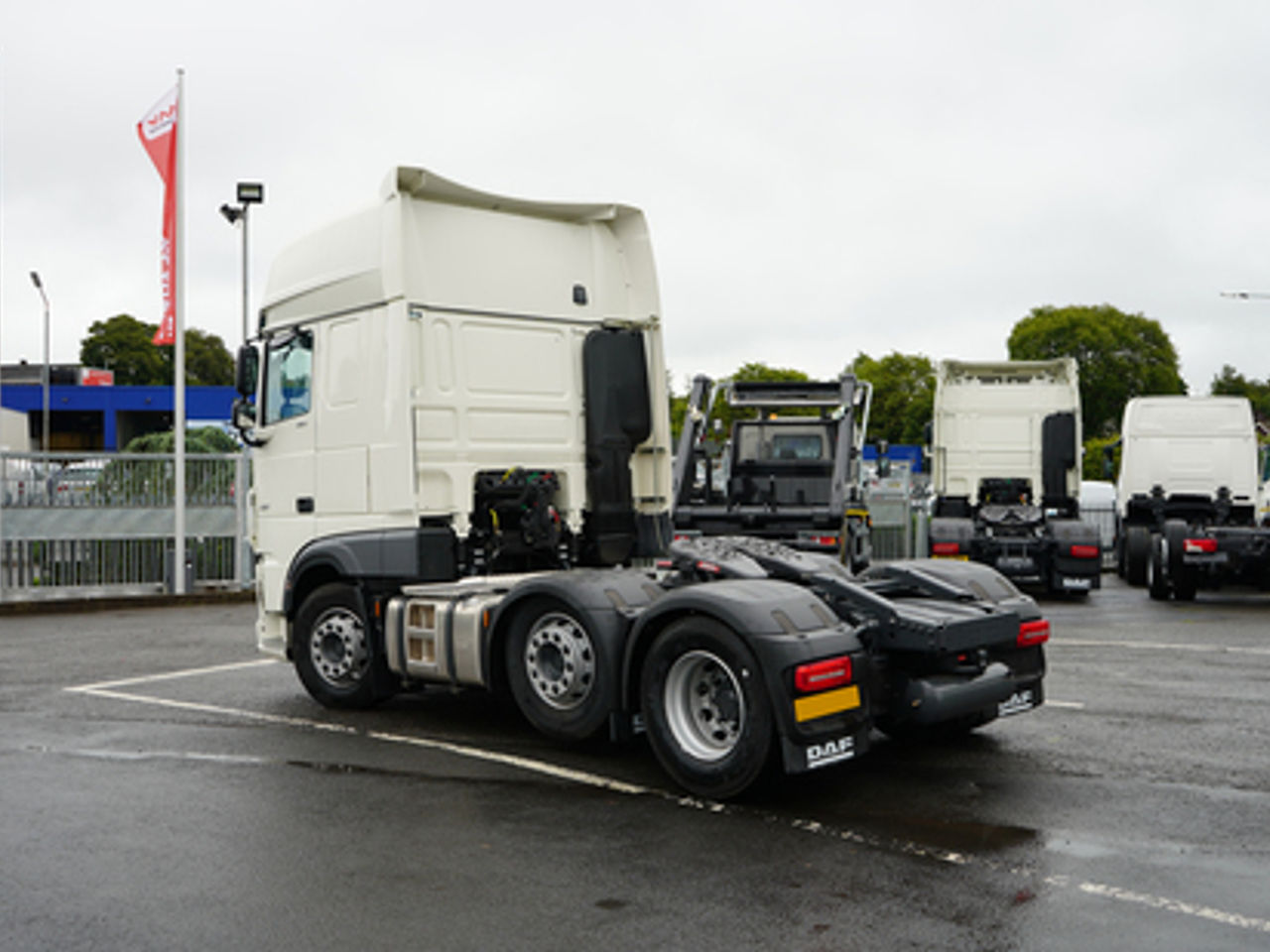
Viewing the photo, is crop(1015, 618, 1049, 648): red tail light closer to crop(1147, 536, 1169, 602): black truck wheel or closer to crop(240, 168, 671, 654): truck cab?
crop(240, 168, 671, 654): truck cab

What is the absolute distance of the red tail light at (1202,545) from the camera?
15.7 meters

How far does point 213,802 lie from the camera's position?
19.8 feet

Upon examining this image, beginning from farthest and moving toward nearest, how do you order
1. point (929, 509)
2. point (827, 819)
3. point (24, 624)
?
point (929, 509), point (24, 624), point (827, 819)

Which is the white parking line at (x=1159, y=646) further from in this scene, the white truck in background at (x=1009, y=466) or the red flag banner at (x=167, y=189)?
the red flag banner at (x=167, y=189)

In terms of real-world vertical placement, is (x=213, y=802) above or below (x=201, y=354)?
below

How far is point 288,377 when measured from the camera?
8836 mm

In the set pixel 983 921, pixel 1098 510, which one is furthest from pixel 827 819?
pixel 1098 510

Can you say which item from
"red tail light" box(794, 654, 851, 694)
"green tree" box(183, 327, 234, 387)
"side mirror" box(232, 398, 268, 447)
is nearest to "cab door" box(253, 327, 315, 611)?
"side mirror" box(232, 398, 268, 447)

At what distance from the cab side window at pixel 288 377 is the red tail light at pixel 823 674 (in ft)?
14.6

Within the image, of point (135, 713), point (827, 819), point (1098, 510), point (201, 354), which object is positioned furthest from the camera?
point (201, 354)

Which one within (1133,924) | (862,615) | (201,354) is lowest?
(1133,924)

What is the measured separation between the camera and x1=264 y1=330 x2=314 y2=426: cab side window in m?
8.62

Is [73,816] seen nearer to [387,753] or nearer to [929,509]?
[387,753]

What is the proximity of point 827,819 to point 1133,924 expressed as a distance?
1.59m
